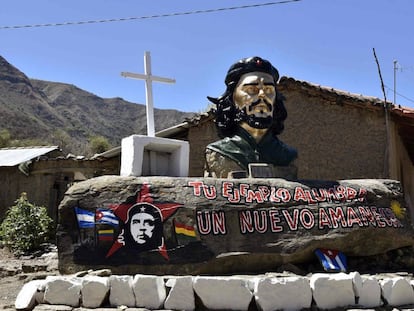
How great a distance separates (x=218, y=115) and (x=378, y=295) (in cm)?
396

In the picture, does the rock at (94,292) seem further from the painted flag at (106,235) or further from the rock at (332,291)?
the rock at (332,291)

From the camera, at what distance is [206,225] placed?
233 inches

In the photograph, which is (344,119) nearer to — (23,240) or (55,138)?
(23,240)

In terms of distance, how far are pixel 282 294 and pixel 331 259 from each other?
170 centimetres

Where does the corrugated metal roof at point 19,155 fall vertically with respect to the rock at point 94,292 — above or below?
above

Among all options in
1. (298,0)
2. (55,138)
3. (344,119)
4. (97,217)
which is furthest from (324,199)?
(55,138)

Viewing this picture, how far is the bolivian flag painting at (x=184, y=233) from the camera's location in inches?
229

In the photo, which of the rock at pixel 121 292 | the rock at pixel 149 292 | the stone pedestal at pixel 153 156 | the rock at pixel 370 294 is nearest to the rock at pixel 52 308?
the rock at pixel 121 292

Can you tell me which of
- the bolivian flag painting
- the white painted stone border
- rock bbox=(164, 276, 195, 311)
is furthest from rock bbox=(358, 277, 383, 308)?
the bolivian flag painting

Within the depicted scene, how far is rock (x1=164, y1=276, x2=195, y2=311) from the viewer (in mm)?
4656

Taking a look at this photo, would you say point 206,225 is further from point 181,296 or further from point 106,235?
point 181,296

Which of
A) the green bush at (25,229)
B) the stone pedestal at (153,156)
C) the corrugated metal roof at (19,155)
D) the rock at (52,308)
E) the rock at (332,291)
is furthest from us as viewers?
the corrugated metal roof at (19,155)

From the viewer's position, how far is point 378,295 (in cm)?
514

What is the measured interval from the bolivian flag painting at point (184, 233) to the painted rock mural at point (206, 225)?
0.04ft
